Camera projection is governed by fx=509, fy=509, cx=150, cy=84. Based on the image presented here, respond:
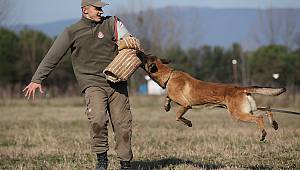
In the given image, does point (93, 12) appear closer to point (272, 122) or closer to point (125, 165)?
point (125, 165)

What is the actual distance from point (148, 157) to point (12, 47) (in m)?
35.7

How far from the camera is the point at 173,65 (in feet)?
151

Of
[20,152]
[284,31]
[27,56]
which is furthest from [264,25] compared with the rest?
[20,152]

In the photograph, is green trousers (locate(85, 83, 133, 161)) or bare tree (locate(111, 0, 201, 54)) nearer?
green trousers (locate(85, 83, 133, 161))

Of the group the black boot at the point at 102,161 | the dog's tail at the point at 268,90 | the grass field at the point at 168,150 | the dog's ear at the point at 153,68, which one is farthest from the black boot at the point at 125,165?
the dog's tail at the point at 268,90

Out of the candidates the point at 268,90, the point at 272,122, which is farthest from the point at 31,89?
the point at 272,122

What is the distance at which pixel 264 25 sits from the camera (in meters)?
53.7

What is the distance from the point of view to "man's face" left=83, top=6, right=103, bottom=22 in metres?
6.86

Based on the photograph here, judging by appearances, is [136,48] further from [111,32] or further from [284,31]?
[284,31]

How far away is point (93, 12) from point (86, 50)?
526 mm

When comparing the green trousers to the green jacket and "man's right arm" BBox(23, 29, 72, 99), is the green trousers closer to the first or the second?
the green jacket

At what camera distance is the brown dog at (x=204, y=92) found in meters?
7.70

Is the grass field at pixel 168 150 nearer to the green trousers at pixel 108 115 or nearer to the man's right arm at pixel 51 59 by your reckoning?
the green trousers at pixel 108 115

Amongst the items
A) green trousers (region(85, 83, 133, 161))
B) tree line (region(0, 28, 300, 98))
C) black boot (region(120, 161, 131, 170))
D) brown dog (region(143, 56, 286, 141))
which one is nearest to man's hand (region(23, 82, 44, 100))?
green trousers (region(85, 83, 133, 161))
